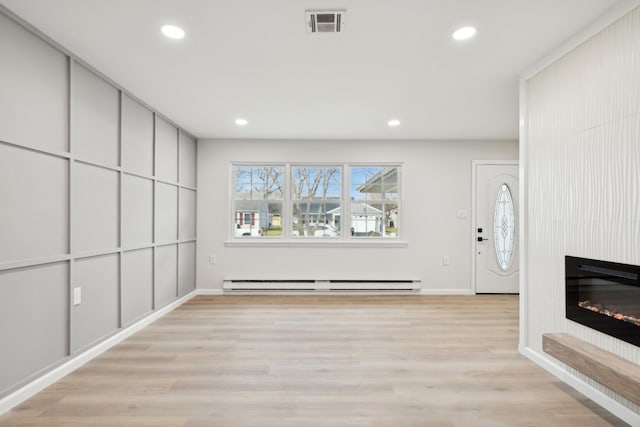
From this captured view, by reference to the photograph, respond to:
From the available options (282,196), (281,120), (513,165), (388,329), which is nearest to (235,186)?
(282,196)

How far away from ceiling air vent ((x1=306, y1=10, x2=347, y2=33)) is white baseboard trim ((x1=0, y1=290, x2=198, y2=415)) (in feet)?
9.36

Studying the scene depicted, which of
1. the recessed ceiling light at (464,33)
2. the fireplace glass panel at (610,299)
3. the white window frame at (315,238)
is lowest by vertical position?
the fireplace glass panel at (610,299)

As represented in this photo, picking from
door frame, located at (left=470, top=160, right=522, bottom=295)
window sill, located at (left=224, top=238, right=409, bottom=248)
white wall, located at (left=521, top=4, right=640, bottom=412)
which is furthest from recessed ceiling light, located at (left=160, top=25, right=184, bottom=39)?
door frame, located at (left=470, top=160, right=522, bottom=295)

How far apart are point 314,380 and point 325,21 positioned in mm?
2365

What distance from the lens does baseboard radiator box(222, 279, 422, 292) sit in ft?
16.6

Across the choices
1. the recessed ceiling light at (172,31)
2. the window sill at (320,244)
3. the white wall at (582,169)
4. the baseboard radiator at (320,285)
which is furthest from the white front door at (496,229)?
the recessed ceiling light at (172,31)

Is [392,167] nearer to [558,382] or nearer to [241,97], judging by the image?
[241,97]

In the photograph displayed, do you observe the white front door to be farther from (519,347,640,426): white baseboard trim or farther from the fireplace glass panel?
the fireplace glass panel

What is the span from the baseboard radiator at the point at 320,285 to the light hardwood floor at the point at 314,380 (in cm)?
116

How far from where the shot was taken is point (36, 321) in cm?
222

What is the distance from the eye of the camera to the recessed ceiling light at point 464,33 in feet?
7.31

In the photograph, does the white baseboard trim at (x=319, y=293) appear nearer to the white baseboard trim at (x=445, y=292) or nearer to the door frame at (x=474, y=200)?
the white baseboard trim at (x=445, y=292)

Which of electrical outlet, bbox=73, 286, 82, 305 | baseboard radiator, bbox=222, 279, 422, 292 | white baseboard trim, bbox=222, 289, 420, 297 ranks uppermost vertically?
electrical outlet, bbox=73, 286, 82, 305

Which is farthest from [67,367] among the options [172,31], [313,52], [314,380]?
[313,52]
